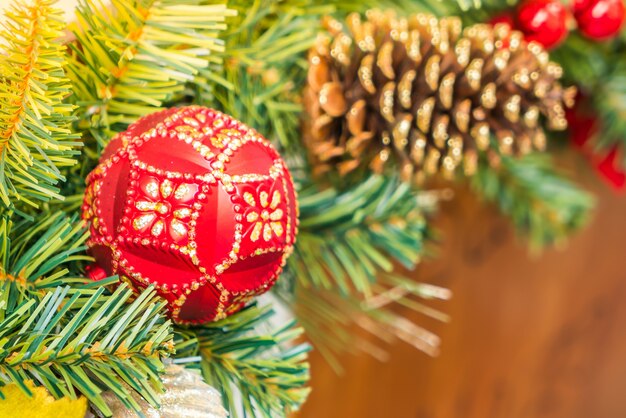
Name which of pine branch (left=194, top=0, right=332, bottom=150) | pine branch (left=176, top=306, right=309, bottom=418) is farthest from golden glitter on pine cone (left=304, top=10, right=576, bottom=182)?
pine branch (left=176, top=306, right=309, bottom=418)

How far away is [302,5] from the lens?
0.37 m

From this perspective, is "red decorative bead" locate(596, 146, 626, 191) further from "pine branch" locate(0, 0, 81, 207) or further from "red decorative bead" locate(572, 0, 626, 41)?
"pine branch" locate(0, 0, 81, 207)

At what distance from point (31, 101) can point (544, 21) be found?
311 millimetres

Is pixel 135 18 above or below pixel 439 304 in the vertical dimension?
above

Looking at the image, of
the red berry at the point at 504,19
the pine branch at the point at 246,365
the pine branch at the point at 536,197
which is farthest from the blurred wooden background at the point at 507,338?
the pine branch at the point at 246,365

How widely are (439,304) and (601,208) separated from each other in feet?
0.83

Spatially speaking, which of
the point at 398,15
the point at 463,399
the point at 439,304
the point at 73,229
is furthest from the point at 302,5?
the point at 463,399

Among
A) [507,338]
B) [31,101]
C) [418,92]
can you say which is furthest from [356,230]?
[507,338]

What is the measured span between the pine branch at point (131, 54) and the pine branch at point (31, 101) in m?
0.04

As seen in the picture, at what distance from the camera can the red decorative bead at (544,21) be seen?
1.32ft

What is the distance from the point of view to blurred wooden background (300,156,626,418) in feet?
2.64

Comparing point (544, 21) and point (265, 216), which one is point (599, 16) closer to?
point (544, 21)

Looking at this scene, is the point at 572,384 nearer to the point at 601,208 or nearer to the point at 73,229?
the point at 601,208

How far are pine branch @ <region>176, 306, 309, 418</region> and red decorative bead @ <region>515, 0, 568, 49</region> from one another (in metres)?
0.25
